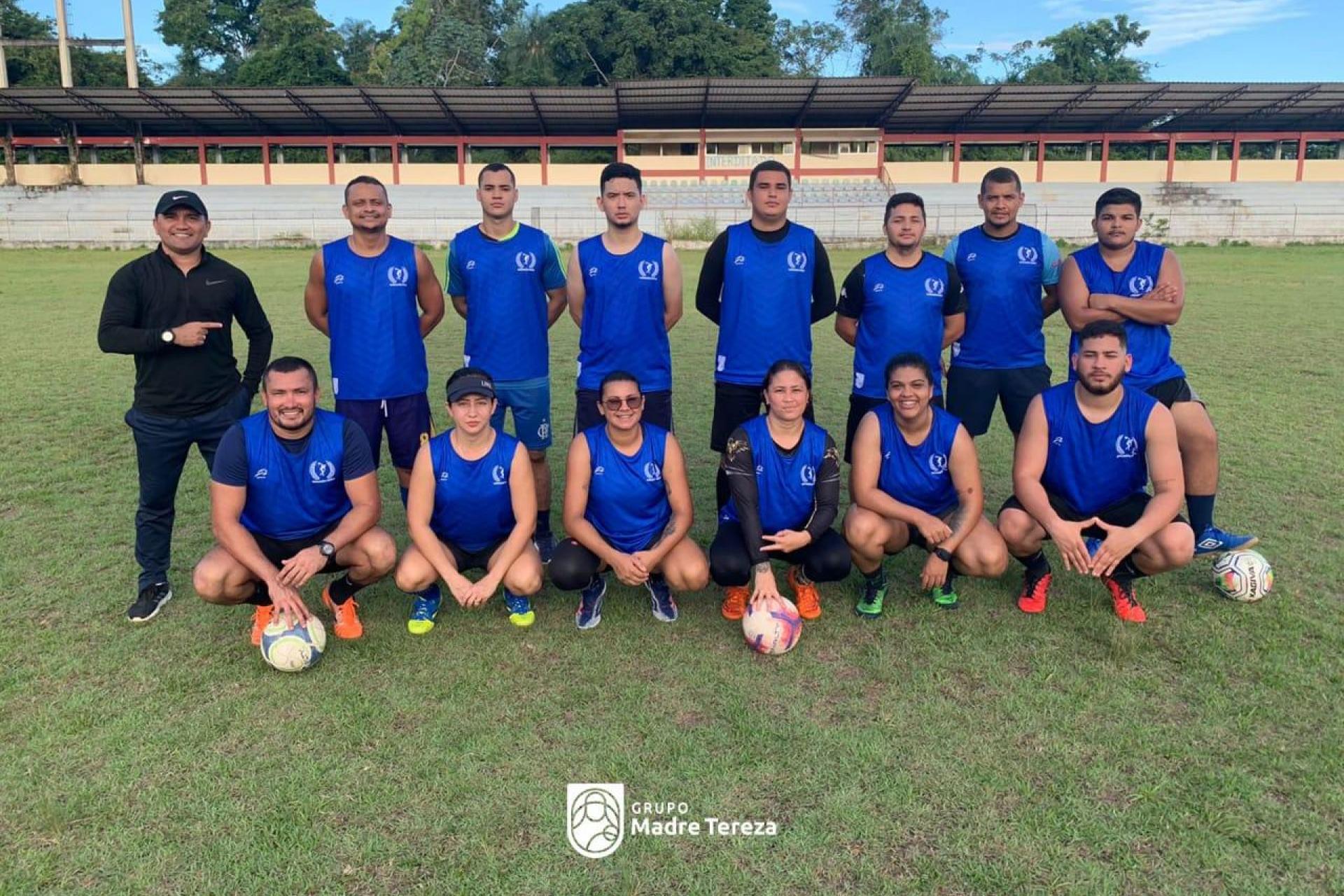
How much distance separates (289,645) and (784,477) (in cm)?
235

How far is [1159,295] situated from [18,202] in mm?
46961

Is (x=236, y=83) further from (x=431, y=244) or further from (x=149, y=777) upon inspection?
(x=149, y=777)

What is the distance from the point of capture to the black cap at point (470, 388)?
4.06 metres

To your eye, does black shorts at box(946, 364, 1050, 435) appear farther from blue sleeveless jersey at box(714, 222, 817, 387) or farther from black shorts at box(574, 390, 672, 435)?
black shorts at box(574, 390, 672, 435)

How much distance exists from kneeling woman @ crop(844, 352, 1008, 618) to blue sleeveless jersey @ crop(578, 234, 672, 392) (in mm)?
1306

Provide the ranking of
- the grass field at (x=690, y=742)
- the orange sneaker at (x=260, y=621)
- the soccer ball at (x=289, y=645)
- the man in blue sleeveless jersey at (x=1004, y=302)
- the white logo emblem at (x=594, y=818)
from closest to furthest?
the grass field at (x=690, y=742) → the white logo emblem at (x=594, y=818) → the soccer ball at (x=289, y=645) → the orange sneaker at (x=260, y=621) → the man in blue sleeveless jersey at (x=1004, y=302)

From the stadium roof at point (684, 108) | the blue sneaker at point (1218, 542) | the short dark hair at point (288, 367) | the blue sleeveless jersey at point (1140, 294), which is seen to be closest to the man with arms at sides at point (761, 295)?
the blue sleeveless jersey at point (1140, 294)

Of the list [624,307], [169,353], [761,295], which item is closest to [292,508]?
[169,353]

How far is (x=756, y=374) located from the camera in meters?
4.94

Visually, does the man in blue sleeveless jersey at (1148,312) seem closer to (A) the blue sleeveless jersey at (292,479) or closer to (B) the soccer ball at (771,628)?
(B) the soccer ball at (771,628)

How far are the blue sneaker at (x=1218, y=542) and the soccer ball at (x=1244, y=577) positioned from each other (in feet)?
0.86

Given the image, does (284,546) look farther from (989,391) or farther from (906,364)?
(989,391)

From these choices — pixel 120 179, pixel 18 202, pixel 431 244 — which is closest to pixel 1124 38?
pixel 431 244

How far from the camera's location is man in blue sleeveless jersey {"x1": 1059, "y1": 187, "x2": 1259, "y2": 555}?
15.6ft
